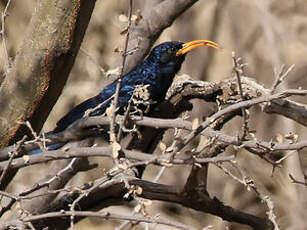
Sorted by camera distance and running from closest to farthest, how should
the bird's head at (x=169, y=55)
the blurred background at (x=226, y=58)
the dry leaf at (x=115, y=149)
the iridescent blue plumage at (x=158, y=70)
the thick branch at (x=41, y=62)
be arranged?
the dry leaf at (x=115, y=149)
the thick branch at (x=41, y=62)
the iridescent blue plumage at (x=158, y=70)
the bird's head at (x=169, y=55)
the blurred background at (x=226, y=58)

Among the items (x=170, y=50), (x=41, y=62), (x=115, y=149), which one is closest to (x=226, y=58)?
(x=170, y=50)

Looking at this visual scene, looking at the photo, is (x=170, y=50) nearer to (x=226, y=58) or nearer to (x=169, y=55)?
(x=169, y=55)

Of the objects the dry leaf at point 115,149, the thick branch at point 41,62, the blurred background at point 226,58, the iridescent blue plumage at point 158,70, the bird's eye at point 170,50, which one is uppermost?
the blurred background at point 226,58

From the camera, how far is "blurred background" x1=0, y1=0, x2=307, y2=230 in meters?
7.59

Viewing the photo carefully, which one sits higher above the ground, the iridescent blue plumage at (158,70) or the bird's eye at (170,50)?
the bird's eye at (170,50)

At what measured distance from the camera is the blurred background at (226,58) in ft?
24.9

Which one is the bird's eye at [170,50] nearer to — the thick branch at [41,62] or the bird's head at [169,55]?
the bird's head at [169,55]

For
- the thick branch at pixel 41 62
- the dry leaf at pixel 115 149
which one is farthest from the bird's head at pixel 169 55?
the dry leaf at pixel 115 149

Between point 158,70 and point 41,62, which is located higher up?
point 158,70

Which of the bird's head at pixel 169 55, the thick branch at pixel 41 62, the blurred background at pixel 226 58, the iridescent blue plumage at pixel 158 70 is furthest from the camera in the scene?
the blurred background at pixel 226 58

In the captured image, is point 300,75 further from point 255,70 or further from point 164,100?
point 164,100

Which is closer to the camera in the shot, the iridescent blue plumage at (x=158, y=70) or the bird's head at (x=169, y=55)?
the iridescent blue plumage at (x=158, y=70)

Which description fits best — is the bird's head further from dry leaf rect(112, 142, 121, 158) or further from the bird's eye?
Result: dry leaf rect(112, 142, 121, 158)

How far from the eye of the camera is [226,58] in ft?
28.5
